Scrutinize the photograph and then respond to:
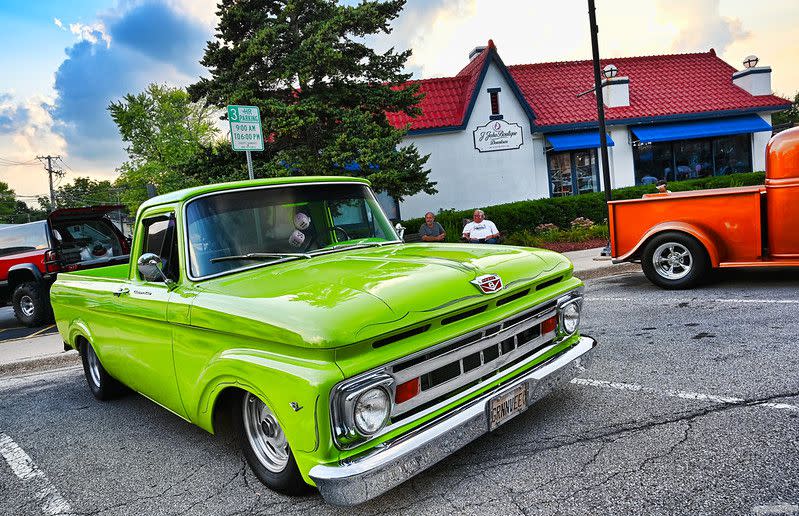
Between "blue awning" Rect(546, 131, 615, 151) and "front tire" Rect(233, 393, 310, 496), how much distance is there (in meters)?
18.1

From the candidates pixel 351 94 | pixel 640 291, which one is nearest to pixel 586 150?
pixel 351 94

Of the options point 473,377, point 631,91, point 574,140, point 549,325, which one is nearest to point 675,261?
point 549,325

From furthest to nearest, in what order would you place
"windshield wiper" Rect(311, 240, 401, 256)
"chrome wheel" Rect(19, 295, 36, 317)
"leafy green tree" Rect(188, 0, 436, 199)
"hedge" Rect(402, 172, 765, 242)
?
1. "hedge" Rect(402, 172, 765, 242)
2. "leafy green tree" Rect(188, 0, 436, 199)
3. "chrome wheel" Rect(19, 295, 36, 317)
4. "windshield wiper" Rect(311, 240, 401, 256)

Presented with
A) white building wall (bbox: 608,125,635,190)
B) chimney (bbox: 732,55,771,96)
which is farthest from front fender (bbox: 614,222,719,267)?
chimney (bbox: 732,55,771,96)

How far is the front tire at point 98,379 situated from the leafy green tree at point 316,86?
7741 mm

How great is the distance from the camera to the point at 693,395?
3959 millimetres

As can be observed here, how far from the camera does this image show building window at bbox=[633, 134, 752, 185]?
20953mm

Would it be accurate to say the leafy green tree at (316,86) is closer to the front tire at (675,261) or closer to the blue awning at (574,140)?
the front tire at (675,261)

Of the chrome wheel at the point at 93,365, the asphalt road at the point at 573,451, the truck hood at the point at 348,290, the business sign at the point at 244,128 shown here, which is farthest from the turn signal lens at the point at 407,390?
the business sign at the point at 244,128

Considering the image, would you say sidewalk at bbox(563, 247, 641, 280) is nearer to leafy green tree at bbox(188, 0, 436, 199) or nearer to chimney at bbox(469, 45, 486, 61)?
leafy green tree at bbox(188, 0, 436, 199)

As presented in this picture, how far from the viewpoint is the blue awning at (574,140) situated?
63.9 feet

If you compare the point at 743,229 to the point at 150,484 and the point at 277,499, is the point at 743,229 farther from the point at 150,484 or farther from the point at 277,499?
the point at 150,484

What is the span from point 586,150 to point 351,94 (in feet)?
35.4

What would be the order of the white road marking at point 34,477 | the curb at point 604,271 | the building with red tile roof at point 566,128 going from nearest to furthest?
1. the white road marking at point 34,477
2. the curb at point 604,271
3. the building with red tile roof at point 566,128
